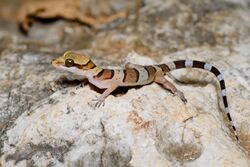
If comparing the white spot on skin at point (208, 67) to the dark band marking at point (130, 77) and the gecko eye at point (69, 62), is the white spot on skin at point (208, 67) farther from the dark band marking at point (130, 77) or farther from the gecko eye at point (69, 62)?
the gecko eye at point (69, 62)

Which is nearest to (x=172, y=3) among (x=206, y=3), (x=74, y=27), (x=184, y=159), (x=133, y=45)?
(x=206, y=3)

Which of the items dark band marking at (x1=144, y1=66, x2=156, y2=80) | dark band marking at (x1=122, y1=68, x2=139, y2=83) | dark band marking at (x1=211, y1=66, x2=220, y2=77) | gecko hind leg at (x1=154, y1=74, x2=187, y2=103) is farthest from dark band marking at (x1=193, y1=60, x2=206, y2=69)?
dark band marking at (x1=122, y1=68, x2=139, y2=83)

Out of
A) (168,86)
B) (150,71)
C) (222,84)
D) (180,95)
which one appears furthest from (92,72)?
(222,84)

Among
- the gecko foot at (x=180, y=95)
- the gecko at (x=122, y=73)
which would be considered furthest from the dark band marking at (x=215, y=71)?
the gecko foot at (x=180, y=95)

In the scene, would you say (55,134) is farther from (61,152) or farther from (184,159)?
(184,159)

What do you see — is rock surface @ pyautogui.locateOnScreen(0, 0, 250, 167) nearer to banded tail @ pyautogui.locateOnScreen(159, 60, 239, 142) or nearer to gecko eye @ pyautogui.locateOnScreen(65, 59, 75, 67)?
banded tail @ pyautogui.locateOnScreen(159, 60, 239, 142)

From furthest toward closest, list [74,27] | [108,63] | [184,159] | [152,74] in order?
[74,27] < [108,63] < [152,74] < [184,159]
